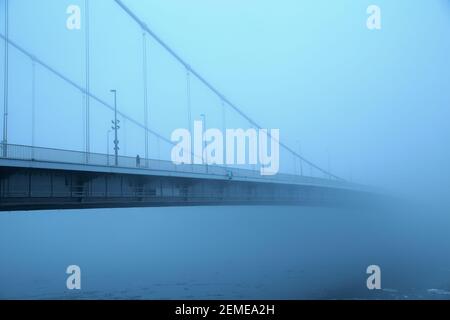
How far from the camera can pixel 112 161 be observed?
52.2 ft

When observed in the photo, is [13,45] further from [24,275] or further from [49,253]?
[49,253]

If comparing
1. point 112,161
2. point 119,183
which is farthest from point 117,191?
point 112,161

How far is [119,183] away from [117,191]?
29 cm

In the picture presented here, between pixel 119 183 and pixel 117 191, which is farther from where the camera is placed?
pixel 119 183

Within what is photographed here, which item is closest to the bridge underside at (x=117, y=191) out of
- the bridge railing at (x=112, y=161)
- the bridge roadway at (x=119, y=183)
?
the bridge roadway at (x=119, y=183)

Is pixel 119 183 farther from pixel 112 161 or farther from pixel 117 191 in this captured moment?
pixel 112 161

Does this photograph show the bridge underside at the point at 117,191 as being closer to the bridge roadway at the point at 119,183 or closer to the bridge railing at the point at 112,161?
the bridge roadway at the point at 119,183

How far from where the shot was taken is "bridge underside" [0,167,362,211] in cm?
1196

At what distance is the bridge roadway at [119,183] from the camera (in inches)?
467

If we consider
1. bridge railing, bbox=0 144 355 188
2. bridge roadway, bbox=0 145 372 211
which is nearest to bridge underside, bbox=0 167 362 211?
bridge roadway, bbox=0 145 372 211

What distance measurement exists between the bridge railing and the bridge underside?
1.14 feet

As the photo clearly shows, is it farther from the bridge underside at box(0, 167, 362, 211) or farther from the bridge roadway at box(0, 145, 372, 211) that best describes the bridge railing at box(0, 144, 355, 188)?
the bridge underside at box(0, 167, 362, 211)
